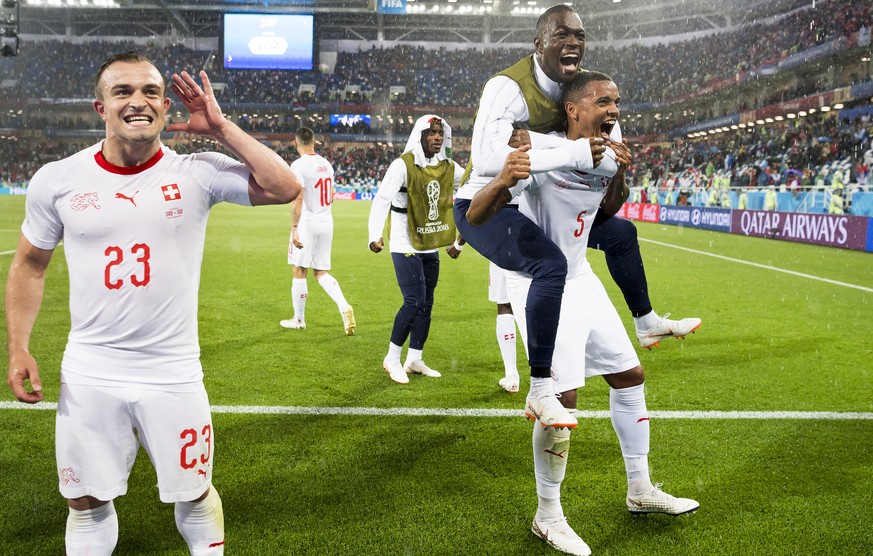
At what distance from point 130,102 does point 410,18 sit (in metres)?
59.5

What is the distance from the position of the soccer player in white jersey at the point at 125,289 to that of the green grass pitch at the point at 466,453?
103 centimetres

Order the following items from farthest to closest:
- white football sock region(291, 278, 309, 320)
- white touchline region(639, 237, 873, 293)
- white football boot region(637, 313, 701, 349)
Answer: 1. white touchline region(639, 237, 873, 293)
2. white football sock region(291, 278, 309, 320)
3. white football boot region(637, 313, 701, 349)

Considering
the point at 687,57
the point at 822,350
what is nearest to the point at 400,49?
the point at 687,57

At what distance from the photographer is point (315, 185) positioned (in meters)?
8.66

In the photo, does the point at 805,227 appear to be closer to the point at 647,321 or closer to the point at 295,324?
the point at 295,324

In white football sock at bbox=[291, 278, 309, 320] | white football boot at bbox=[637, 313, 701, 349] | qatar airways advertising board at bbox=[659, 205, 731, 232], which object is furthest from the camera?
qatar airways advertising board at bbox=[659, 205, 731, 232]

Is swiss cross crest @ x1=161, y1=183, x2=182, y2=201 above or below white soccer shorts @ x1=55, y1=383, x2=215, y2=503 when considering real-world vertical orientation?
above

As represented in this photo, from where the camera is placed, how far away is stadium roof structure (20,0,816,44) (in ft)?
176

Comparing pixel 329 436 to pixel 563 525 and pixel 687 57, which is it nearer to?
pixel 563 525

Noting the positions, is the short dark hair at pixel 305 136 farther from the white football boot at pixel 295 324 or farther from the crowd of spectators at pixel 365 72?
the crowd of spectators at pixel 365 72

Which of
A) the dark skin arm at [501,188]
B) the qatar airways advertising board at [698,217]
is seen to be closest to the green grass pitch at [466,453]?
the dark skin arm at [501,188]

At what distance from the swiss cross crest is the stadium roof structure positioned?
175 ft

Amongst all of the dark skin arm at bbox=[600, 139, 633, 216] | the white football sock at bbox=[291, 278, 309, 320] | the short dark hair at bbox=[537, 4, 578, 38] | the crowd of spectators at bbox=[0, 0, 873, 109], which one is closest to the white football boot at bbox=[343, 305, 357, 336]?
the white football sock at bbox=[291, 278, 309, 320]

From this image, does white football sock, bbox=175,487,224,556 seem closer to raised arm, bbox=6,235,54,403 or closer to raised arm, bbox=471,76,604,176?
raised arm, bbox=6,235,54,403
